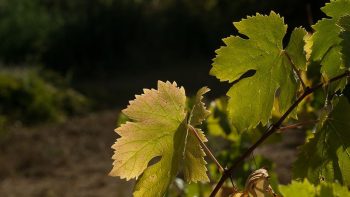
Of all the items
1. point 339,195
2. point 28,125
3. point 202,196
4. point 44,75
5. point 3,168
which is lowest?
point 339,195

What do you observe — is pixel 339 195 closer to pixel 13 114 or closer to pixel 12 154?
pixel 12 154

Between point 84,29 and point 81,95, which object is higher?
point 84,29

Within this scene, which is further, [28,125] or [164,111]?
[28,125]

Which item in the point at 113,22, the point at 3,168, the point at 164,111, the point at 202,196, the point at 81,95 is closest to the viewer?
the point at 164,111

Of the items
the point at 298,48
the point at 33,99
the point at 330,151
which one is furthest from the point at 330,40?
the point at 33,99

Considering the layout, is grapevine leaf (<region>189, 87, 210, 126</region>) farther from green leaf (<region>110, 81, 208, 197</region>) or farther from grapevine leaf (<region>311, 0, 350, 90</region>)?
grapevine leaf (<region>311, 0, 350, 90</region>)

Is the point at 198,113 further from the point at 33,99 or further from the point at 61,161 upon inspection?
the point at 33,99

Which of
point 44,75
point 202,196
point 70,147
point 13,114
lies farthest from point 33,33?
point 202,196
